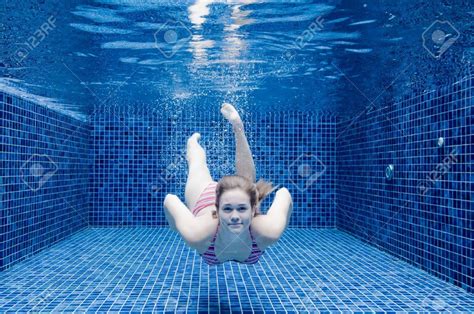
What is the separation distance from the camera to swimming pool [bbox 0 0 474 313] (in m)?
5.03

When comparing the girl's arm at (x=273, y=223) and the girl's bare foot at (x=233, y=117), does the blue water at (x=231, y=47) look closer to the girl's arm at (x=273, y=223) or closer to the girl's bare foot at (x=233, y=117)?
the girl's bare foot at (x=233, y=117)

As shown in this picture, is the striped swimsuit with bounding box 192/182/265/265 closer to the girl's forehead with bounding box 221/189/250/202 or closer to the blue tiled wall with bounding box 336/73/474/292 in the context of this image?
the girl's forehead with bounding box 221/189/250/202

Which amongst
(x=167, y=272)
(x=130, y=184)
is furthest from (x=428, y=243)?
(x=130, y=184)

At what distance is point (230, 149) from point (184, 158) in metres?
1.23

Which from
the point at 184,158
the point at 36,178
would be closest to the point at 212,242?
the point at 36,178

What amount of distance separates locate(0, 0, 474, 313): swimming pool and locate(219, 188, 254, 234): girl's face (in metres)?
1.25

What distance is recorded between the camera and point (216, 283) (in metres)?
5.73

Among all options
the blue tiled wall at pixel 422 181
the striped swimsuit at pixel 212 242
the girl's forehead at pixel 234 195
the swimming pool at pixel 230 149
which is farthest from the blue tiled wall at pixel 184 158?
the girl's forehead at pixel 234 195

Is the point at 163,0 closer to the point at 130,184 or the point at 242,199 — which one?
the point at 242,199

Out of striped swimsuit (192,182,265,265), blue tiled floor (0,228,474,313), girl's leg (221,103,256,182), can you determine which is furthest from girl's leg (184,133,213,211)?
blue tiled floor (0,228,474,313)

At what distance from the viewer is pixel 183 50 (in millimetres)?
6516

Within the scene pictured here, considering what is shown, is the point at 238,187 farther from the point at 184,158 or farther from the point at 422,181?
the point at 184,158

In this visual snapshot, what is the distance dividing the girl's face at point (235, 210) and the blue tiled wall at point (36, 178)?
4106 mm

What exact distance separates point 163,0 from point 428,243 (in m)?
4.99
